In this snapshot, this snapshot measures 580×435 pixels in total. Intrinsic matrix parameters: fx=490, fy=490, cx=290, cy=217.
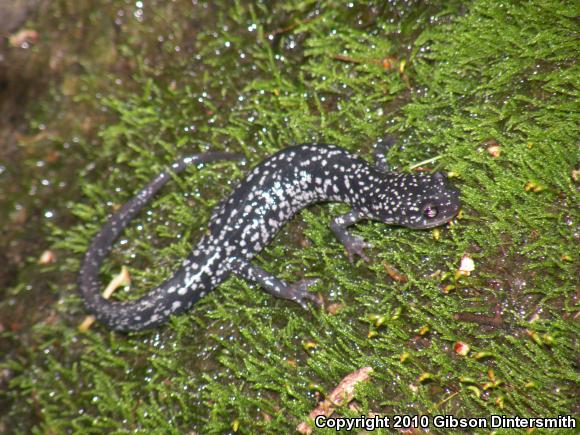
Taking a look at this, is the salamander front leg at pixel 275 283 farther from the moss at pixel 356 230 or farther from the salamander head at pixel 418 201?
the salamander head at pixel 418 201

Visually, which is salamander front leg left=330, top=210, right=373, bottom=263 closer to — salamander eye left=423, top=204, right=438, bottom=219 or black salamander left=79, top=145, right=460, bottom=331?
black salamander left=79, top=145, right=460, bottom=331

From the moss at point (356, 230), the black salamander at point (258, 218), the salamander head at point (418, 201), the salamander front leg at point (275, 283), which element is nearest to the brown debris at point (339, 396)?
the moss at point (356, 230)

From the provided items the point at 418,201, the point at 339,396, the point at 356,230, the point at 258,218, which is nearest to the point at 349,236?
the point at 356,230

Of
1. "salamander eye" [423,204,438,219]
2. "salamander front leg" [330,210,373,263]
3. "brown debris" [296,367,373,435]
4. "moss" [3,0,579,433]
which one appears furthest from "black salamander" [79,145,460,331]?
"brown debris" [296,367,373,435]

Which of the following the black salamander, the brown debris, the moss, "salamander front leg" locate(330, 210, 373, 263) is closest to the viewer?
the moss

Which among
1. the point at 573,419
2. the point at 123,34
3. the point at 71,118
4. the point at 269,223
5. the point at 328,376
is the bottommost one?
the point at 573,419

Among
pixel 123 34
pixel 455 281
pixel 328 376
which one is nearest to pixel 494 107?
pixel 455 281

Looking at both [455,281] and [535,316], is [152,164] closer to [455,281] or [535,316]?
[455,281]
